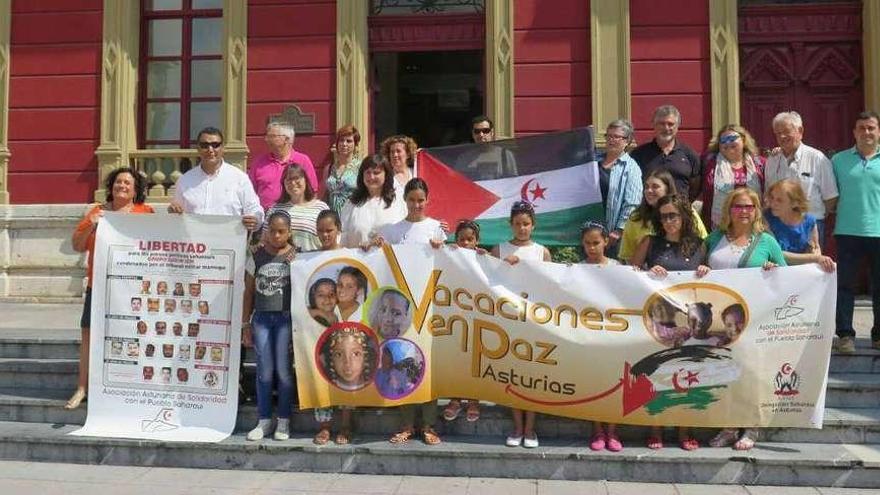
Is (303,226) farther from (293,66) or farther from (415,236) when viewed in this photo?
(293,66)

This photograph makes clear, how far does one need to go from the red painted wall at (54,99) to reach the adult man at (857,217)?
895 cm

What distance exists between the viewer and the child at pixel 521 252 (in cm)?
495

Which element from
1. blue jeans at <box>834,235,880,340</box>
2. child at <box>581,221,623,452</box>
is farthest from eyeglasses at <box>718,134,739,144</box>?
child at <box>581,221,623,452</box>

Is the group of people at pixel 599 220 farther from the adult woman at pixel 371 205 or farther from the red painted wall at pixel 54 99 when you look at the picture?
the red painted wall at pixel 54 99

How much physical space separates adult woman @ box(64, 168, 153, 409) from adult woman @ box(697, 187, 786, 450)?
4.19m

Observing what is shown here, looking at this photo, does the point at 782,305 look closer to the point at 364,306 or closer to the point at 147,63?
the point at 364,306

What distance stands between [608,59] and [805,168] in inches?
156

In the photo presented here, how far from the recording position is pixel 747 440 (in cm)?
473

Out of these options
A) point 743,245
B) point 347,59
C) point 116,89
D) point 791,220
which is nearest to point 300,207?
point 743,245

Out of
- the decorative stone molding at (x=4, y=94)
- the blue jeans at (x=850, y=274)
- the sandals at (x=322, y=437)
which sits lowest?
the sandals at (x=322, y=437)

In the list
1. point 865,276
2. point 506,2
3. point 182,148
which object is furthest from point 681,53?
point 182,148

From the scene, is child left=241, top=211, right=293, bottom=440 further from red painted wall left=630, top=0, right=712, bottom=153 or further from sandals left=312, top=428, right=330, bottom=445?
red painted wall left=630, top=0, right=712, bottom=153

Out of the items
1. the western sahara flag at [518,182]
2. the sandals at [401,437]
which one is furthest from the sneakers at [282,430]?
the western sahara flag at [518,182]

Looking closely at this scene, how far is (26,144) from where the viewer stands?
1013cm
